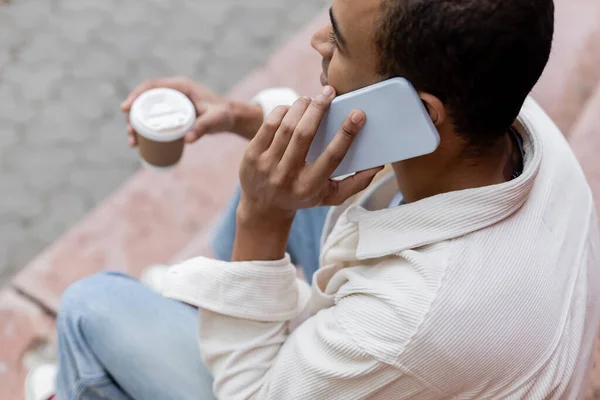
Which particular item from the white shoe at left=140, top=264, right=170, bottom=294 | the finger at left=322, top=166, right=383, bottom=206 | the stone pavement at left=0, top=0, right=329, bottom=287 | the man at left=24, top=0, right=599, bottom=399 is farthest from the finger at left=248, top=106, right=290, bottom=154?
the stone pavement at left=0, top=0, right=329, bottom=287

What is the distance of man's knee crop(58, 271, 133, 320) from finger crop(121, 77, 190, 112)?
0.31 meters

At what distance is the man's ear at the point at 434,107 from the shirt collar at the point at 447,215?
9cm

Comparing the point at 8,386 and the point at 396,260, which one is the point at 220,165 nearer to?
the point at 8,386

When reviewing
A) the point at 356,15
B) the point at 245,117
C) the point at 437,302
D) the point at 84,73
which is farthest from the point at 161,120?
the point at 84,73

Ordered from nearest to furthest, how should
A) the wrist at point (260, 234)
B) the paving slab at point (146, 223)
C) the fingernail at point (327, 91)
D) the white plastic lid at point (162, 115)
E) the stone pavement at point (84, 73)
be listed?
the fingernail at point (327, 91) < the wrist at point (260, 234) < the white plastic lid at point (162, 115) < the paving slab at point (146, 223) < the stone pavement at point (84, 73)

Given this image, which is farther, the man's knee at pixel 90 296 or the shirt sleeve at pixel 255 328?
the man's knee at pixel 90 296

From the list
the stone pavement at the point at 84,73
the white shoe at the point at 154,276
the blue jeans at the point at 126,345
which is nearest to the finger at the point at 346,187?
the blue jeans at the point at 126,345

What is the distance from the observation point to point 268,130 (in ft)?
2.79

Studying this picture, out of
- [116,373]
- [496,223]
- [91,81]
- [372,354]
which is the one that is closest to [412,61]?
[496,223]

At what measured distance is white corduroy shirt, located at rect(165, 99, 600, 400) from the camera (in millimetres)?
756

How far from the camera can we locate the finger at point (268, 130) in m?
0.85

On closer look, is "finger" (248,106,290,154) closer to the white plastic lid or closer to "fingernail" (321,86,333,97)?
"fingernail" (321,86,333,97)

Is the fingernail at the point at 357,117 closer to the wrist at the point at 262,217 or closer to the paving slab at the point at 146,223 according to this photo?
the wrist at the point at 262,217

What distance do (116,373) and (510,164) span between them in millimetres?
659
